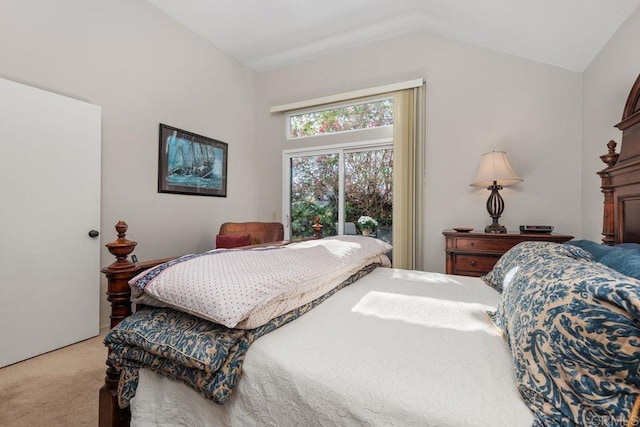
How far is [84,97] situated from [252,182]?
83.4 inches

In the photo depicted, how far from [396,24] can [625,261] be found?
3093mm

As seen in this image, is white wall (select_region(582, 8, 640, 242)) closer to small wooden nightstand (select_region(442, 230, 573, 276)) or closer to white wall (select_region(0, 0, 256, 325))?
small wooden nightstand (select_region(442, 230, 573, 276))

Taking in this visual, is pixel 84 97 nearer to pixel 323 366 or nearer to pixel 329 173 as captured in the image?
pixel 329 173

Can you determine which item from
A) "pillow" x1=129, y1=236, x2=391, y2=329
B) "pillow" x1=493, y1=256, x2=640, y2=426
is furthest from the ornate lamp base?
"pillow" x1=493, y1=256, x2=640, y2=426

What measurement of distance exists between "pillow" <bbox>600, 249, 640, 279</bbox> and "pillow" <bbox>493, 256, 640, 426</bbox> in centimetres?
30

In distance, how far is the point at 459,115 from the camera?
3.12m

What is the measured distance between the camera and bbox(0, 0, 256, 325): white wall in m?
2.19

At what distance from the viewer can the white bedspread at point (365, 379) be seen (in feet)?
2.19

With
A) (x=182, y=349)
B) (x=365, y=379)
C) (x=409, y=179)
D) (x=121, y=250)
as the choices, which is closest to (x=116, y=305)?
(x=121, y=250)

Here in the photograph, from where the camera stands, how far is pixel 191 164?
10.8ft

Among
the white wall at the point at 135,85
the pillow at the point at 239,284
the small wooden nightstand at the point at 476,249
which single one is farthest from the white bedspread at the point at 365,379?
the white wall at the point at 135,85

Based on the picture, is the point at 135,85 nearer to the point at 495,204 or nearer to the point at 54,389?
the point at 54,389

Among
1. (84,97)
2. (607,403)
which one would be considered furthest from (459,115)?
(84,97)

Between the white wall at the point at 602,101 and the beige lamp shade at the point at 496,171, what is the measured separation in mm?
527
